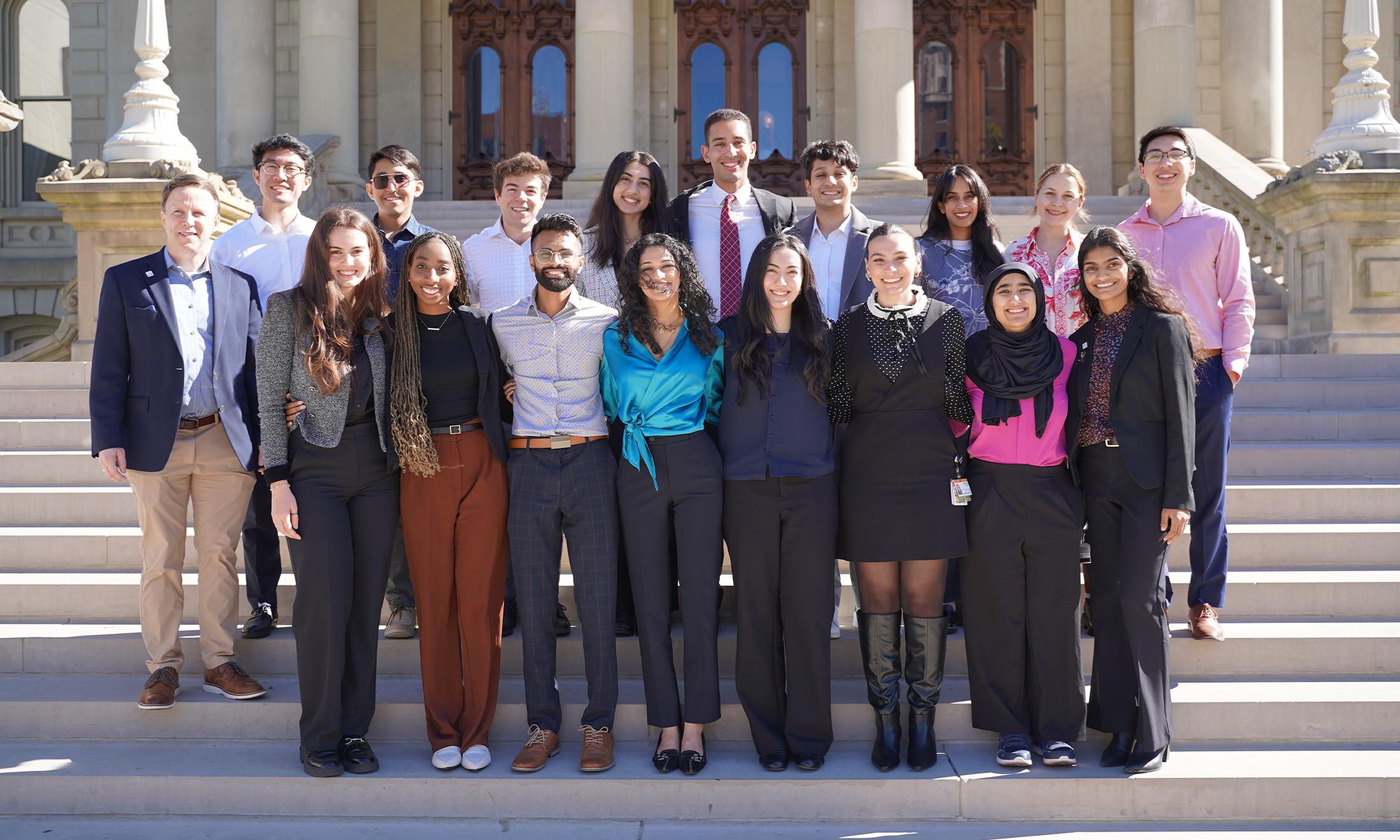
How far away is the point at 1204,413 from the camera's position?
525 centimetres

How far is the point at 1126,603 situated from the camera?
4594 mm

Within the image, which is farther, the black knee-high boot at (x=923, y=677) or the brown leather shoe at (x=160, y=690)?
the brown leather shoe at (x=160, y=690)

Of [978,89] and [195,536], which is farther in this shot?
[978,89]

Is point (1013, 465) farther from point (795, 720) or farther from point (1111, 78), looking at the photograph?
point (1111, 78)

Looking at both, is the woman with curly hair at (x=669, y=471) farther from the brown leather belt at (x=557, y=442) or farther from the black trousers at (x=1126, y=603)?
the black trousers at (x=1126, y=603)

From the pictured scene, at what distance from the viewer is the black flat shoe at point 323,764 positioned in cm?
462

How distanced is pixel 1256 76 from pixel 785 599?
13767 mm

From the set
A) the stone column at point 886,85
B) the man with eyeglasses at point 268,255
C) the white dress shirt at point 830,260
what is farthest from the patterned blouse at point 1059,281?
the stone column at point 886,85

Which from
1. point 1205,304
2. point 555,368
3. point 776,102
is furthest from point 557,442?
point 776,102

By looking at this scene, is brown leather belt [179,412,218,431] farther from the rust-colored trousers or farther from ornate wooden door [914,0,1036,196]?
ornate wooden door [914,0,1036,196]

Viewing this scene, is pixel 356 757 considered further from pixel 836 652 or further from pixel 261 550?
pixel 836 652

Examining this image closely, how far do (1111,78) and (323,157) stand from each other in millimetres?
10822

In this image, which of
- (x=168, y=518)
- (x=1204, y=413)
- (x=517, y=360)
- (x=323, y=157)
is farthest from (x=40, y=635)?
(x=323, y=157)

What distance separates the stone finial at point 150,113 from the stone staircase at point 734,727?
376 centimetres
